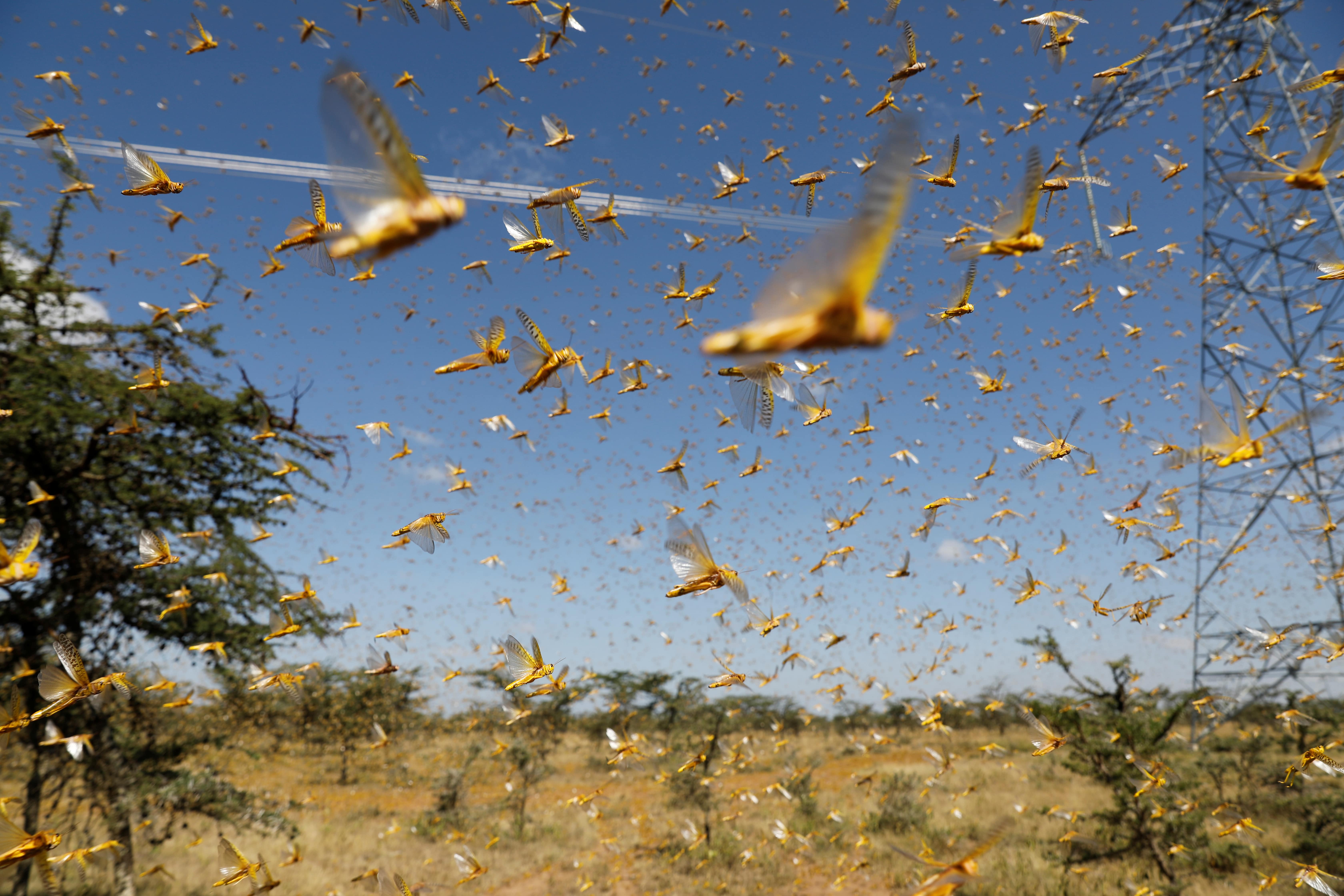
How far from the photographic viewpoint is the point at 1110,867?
37.0 ft

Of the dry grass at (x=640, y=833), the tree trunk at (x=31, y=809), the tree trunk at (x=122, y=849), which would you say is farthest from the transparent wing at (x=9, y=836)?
the tree trunk at (x=122, y=849)

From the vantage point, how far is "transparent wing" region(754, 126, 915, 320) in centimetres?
68

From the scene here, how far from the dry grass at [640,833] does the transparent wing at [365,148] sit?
8.75 meters

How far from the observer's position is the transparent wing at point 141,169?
2713mm

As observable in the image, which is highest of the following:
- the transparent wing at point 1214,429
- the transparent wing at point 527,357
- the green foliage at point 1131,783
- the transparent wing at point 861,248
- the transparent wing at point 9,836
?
the transparent wing at point 527,357

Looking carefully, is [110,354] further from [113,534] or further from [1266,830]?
[1266,830]

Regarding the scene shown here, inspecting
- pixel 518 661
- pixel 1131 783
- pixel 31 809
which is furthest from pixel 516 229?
pixel 1131 783

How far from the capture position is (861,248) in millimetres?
682

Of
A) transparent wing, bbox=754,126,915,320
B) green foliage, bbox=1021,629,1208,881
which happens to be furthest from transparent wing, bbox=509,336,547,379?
green foliage, bbox=1021,629,1208,881

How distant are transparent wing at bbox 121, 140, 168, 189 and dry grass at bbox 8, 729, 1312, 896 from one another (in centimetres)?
791

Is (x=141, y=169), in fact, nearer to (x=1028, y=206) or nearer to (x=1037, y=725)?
(x=1028, y=206)

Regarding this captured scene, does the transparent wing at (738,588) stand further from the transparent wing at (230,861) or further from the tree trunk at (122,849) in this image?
the tree trunk at (122,849)

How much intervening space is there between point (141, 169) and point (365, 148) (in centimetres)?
272

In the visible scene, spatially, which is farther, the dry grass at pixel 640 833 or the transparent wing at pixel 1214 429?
the dry grass at pixel 640 833
